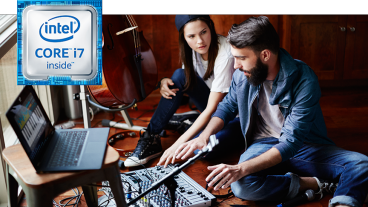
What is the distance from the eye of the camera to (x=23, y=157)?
1.05 m

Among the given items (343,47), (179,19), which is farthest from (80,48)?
(343,47)

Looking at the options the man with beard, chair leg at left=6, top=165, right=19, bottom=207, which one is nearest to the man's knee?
the man with beard

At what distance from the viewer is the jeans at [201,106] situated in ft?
6.20

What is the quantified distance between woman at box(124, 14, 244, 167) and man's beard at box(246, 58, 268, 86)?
325 mm

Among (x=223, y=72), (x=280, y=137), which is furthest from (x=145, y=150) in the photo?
(x=280, y=137)

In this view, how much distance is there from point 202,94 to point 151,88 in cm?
30

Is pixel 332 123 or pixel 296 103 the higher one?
pixel 296 103

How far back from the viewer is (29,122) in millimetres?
1000

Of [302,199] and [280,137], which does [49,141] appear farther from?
[302,199]

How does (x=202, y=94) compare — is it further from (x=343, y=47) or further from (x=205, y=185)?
(x=343, y=47)

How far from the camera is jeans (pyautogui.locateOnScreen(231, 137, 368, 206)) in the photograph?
4.58ft

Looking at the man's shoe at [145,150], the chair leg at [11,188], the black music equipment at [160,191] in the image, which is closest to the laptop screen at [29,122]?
the chair leg at [11,188]

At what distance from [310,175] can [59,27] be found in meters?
1.21

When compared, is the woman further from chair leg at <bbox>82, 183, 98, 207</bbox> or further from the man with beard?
chair leg at <bbox>82, 183, 98, 207</bbox>
